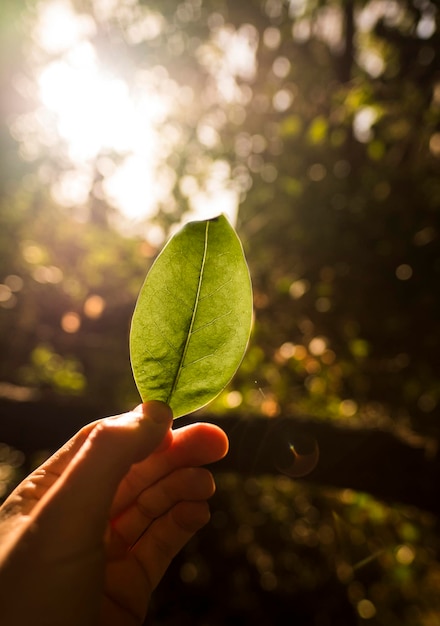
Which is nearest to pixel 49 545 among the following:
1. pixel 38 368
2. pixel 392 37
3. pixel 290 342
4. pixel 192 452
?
pixel 192 452

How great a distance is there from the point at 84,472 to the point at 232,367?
243 mm

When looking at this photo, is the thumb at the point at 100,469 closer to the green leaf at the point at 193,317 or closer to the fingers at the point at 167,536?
the green leaf at the point at 193,317

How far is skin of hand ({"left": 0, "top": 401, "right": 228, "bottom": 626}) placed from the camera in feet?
1.75

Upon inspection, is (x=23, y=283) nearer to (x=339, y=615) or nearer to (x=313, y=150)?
(x=313, y=150)

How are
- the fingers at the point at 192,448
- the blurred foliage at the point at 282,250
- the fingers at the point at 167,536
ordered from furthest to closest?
the blurred foliage at the point at 282,250 < the fingers at the point at 167,536 < the fingers at the point at 192,448

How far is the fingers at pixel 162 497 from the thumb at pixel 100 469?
21 cm

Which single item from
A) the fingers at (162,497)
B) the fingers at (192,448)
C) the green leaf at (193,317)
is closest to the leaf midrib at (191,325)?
the green leaf at (193,317)

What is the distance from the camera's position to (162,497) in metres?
0.85

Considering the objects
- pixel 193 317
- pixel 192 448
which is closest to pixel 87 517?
pixel 192 448

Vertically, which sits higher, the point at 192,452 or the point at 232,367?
the point at 232,367

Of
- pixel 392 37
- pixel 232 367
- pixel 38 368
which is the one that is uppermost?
pixel 392 37

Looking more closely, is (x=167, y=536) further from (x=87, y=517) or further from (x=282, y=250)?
(x=282, y=250)

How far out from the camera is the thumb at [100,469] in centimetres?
56

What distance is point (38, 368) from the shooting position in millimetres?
2400
